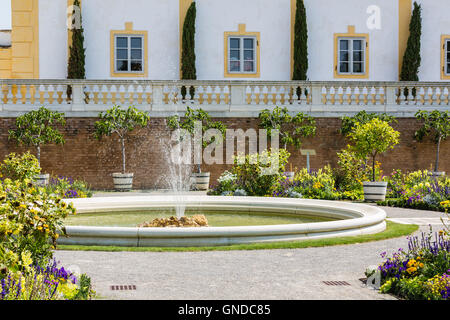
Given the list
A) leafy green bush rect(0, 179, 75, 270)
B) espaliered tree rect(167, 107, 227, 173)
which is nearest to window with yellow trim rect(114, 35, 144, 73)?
espaliered tree rect(167, 107, 227, 173)

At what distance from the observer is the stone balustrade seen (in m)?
18.8

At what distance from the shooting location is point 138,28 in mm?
23359

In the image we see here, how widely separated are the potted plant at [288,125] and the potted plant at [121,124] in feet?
13.4

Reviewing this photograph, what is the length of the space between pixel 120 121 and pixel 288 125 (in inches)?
229

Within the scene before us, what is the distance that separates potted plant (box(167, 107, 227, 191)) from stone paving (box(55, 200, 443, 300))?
10.6 meters

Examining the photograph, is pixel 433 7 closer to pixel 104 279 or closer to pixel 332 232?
pixel 332 232

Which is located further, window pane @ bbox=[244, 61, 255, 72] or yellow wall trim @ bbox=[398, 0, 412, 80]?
yellow wall trim @ bbox=[398, 0, 412, 80]

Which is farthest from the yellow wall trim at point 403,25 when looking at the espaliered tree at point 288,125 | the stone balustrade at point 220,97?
the espaliered tree at point 288,125

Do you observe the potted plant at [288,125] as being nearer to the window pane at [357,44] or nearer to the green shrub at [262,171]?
the green shrub at [262,171]

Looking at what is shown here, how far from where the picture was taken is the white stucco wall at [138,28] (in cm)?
2312

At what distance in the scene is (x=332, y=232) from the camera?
8695 millimetres

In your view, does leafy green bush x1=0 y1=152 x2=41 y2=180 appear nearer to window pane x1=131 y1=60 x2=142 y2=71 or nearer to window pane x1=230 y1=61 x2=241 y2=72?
window pane x1=131 y1=60 x2=142 y2=71
